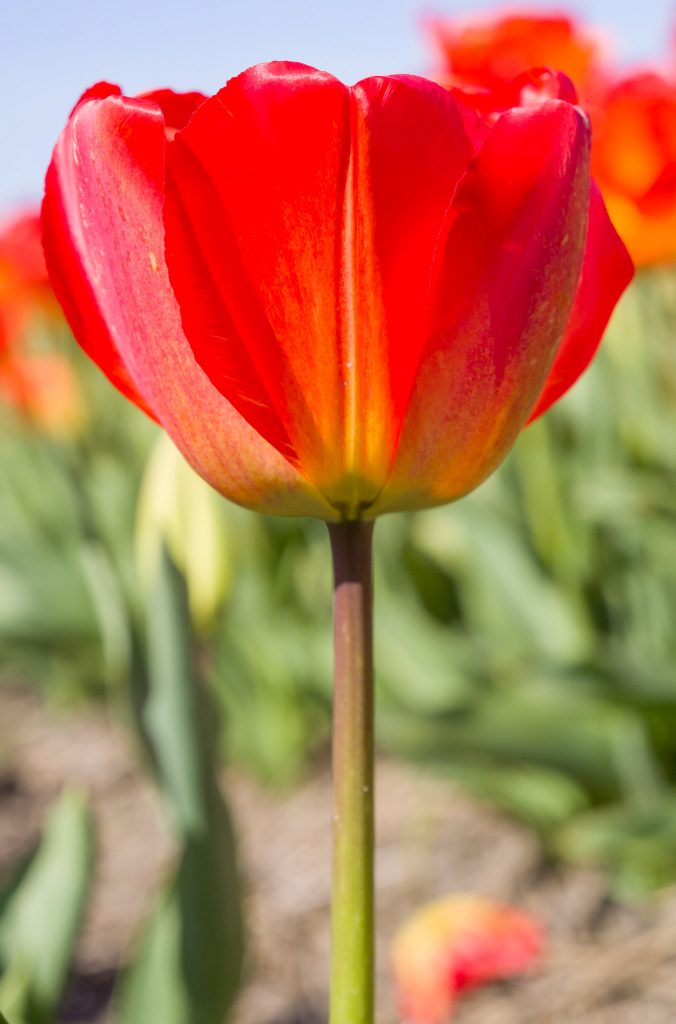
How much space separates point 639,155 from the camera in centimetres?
142

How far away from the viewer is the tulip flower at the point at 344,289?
0.33 m

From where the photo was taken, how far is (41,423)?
242cm

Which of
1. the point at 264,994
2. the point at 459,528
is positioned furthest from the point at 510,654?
the point at 264,994

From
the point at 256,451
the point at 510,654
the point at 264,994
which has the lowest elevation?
the point at 264,994

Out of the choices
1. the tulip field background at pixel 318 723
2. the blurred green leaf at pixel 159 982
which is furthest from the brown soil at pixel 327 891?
the blurred green leaf at pixel 159 982

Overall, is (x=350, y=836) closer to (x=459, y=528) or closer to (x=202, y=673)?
(x=202, y=673)

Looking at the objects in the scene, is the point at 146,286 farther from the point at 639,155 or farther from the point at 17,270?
the point at 17,270

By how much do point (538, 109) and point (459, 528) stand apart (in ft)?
4.50

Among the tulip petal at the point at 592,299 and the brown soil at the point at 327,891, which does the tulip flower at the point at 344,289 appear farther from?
the brown soil at the point at 327,891

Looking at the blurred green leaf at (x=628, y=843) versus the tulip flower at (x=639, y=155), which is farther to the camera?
the tulip flower at (x=639, y=155)

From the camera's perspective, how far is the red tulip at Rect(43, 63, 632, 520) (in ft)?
1.10

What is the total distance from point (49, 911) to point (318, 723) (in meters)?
1.56

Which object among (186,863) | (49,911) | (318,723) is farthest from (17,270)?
(186,863)

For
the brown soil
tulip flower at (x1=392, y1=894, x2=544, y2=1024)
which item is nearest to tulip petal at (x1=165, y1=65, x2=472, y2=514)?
the brown soil
